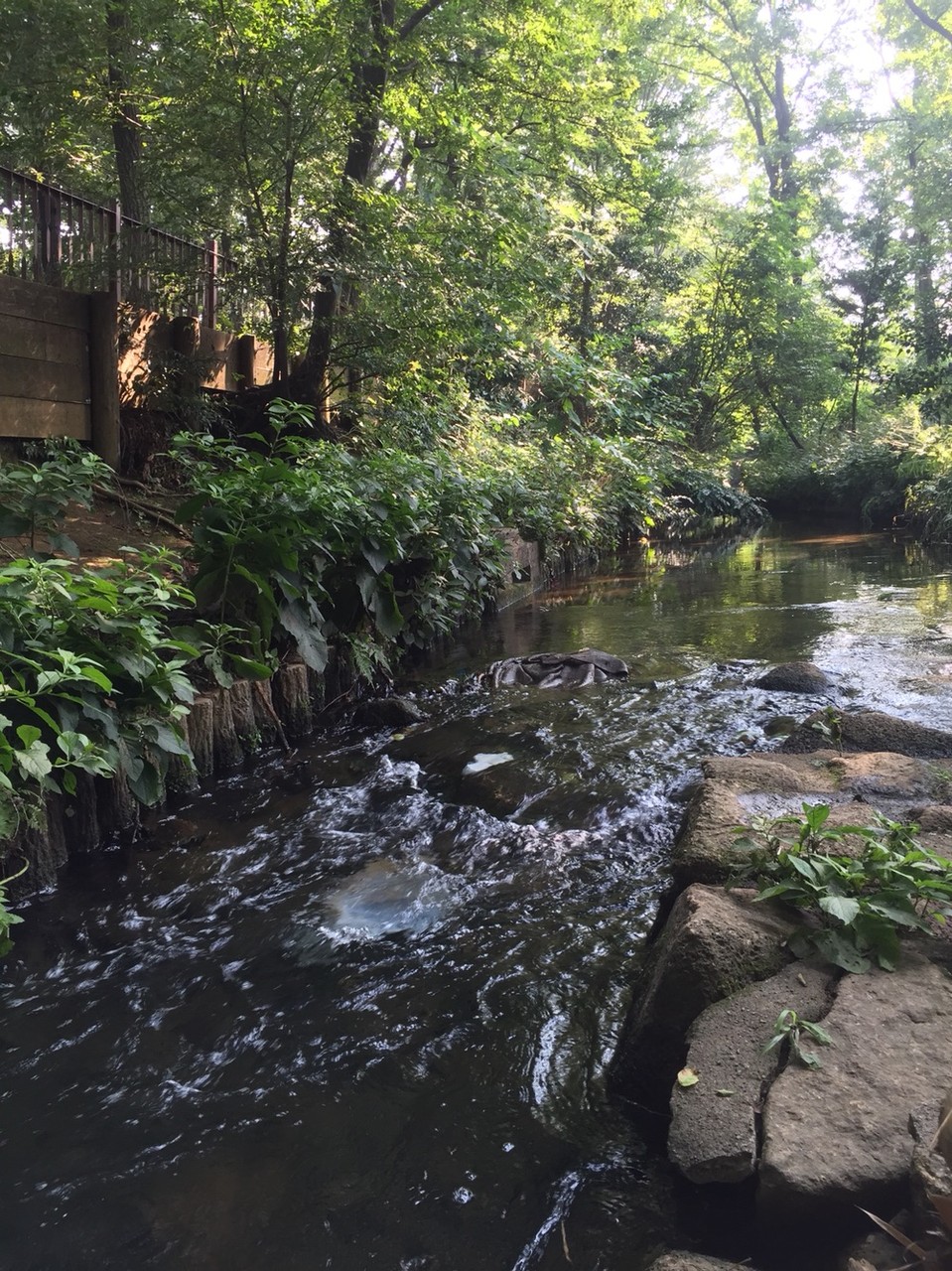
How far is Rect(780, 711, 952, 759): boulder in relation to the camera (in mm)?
4727

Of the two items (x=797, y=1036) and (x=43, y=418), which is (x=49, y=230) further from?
(x=797, y=1036)

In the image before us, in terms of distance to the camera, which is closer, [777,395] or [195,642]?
[195,642]

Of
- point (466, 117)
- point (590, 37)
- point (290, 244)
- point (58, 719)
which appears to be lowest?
point (58, 719)

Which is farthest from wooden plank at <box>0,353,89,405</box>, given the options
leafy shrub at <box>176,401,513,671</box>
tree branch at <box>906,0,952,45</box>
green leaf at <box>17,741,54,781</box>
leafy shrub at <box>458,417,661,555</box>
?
tree branch at <box>906,0,952,45</box>

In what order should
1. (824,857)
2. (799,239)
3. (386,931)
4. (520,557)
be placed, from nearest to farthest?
(824,857) → (386,931) → (520,557) → (799,239)

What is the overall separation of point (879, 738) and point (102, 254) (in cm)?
794

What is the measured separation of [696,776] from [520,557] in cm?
707

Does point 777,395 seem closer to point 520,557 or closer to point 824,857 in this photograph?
point 520,557

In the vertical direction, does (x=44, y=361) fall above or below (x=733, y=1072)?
above

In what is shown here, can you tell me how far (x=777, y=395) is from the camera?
26.4 meters

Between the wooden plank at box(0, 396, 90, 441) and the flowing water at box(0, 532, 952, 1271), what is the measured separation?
154 inches

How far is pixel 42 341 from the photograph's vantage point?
712 cm

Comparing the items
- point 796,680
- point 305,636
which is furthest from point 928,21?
point 305,636

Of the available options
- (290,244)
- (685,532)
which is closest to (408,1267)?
(290,244)
